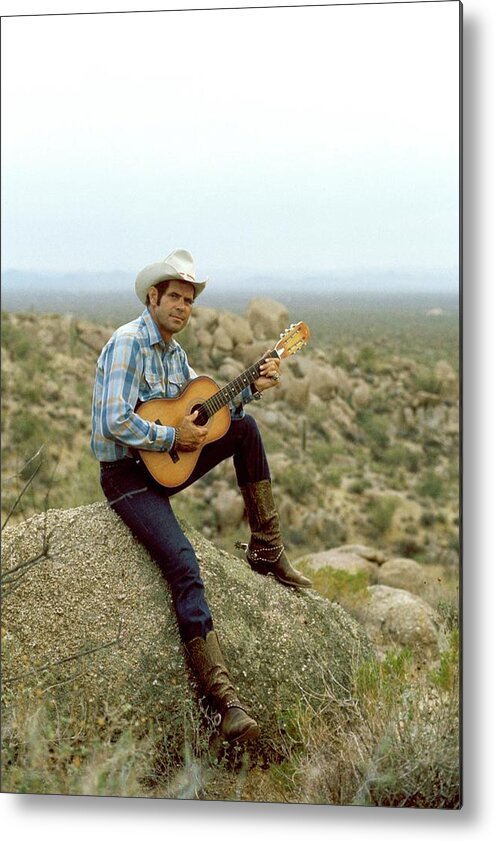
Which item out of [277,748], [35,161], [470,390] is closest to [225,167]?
[35,161]

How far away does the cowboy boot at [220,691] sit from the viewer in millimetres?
5414

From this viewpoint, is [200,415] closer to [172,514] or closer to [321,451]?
[172,514]

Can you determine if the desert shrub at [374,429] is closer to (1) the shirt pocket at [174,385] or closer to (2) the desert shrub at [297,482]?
(2) the desert shrub at [297,482]

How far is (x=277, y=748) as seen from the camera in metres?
5.52

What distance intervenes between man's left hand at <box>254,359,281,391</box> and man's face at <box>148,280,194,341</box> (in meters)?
0.41

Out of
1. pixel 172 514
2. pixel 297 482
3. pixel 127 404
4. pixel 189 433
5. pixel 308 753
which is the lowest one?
pixel 308 753

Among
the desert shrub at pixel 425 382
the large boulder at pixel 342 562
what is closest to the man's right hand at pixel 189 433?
the large boulder at pixel 342 562

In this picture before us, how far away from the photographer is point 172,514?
5.58m

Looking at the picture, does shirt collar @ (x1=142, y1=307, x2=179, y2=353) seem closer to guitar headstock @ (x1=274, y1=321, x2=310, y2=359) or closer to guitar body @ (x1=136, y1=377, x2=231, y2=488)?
guitar body @ (x1=136, y1=377, x2=231, y2=488)

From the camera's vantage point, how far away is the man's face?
557 centimetres

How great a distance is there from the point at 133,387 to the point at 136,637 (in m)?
1.01

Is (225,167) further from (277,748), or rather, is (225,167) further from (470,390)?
(277,748)

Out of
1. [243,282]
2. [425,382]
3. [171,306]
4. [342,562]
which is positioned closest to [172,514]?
[171,306]

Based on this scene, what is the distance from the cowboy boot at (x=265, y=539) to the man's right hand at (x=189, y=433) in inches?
14.0
